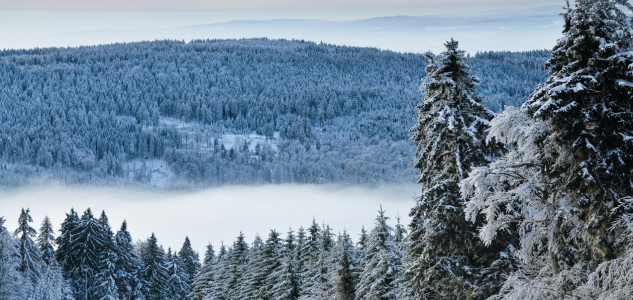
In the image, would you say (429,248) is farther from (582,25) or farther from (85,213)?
(85,213)

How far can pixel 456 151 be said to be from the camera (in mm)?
17250

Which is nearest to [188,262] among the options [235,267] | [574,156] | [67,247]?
[67,247]

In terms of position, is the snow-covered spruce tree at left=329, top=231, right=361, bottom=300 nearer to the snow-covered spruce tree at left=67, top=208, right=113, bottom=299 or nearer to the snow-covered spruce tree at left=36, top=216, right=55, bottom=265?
the snow-covered spruce tree at left=67, top=208, right=113, bottom=299

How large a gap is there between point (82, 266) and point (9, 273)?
1716 centimetres

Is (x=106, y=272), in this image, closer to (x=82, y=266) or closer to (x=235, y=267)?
(x=82, y=266)

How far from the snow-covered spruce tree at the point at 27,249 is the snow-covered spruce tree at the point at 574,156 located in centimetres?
4525

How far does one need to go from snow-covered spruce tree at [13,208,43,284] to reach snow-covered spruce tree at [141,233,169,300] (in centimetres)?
1774

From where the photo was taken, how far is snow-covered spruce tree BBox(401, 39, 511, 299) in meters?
17.1

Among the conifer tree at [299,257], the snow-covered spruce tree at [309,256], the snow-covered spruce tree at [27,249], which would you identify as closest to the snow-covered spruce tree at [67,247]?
the snow-covered spruce tree at [27,249]

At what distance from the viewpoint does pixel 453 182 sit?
1741 cm

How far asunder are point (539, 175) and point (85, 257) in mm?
54987

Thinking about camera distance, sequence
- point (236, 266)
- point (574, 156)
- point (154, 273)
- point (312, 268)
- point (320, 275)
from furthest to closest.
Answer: point (154, 273)
point (236, 266)
point (312, 268)
point (320, 275)
point (574, 156)

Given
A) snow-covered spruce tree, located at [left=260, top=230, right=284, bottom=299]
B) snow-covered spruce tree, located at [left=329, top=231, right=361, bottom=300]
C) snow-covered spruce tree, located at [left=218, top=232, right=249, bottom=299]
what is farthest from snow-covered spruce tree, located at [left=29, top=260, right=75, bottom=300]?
snow-covered spruce tree, located at [left=329, top=231, right=361, bottom=300]

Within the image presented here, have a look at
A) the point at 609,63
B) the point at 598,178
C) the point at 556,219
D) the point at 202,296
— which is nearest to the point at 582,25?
the point at 609,63
